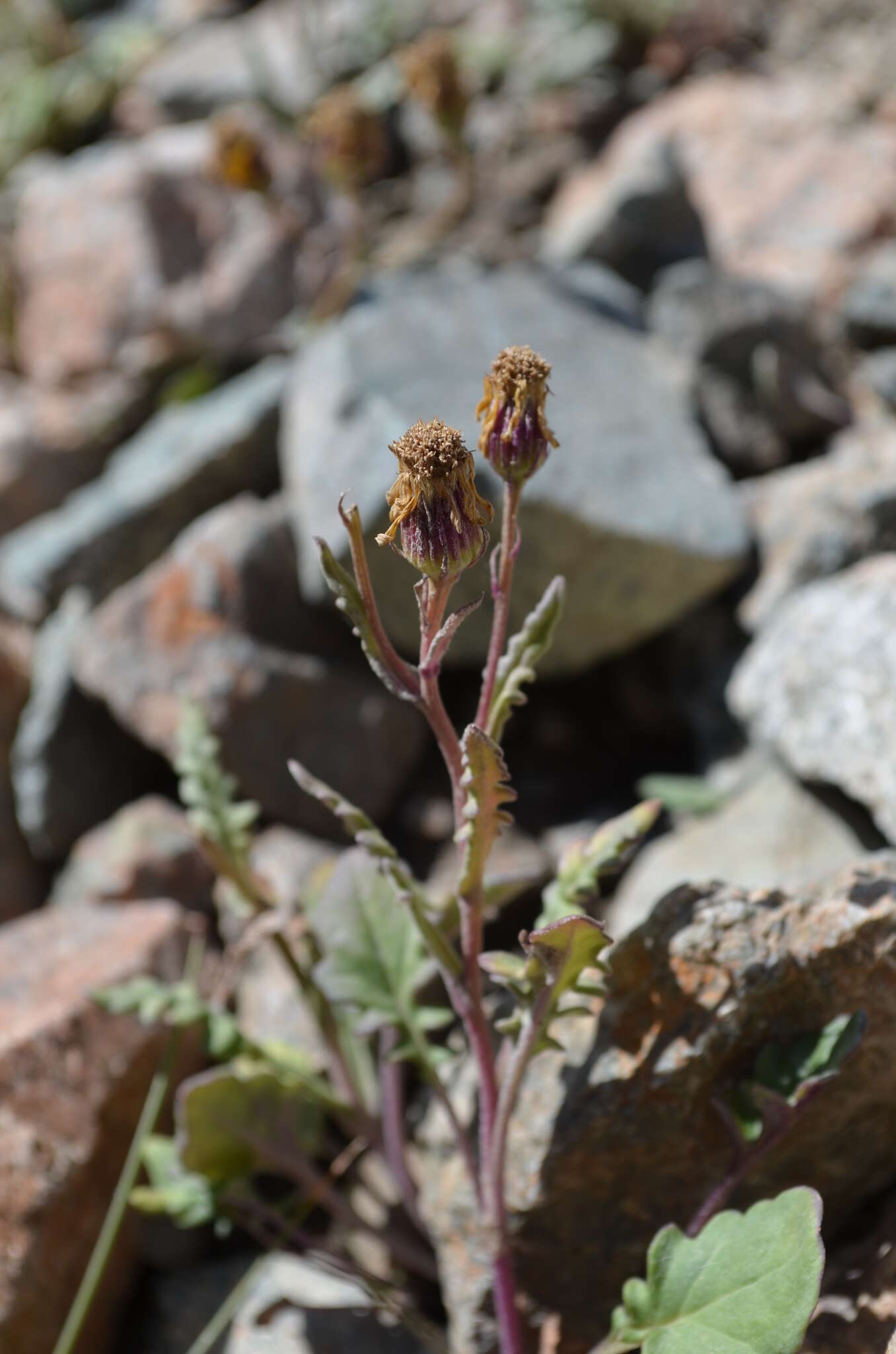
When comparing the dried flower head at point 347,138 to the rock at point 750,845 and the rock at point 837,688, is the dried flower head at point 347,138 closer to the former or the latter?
the rock at point 837,688

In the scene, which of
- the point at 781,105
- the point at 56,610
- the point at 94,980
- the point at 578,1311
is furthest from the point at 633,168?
the point at 578,1311

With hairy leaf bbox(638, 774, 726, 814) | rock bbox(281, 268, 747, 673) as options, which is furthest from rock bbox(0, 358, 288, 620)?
hairy leaf bbox(638, 774, 726, 814)

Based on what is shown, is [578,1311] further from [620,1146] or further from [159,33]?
[159,33]

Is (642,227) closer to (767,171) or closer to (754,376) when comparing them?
(767,171)

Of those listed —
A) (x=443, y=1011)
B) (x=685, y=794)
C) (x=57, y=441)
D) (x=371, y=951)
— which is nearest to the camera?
(x=443, y=1011)

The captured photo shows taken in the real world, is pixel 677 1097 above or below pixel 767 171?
below

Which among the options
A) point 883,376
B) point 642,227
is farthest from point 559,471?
point 642,227
